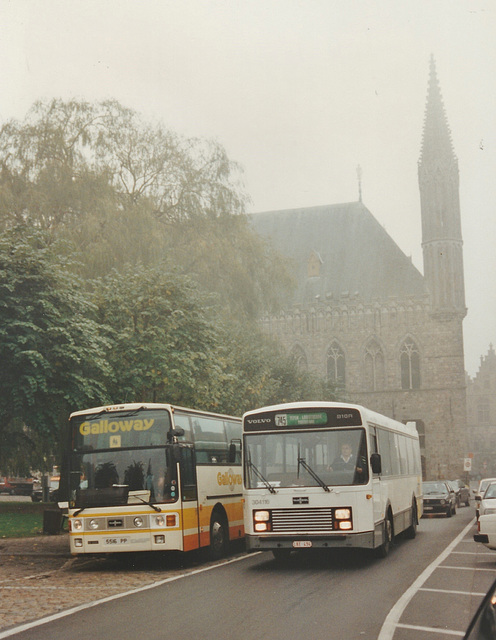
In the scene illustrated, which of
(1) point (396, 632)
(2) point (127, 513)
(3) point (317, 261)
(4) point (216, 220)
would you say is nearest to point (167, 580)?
(2) point (127, 513)

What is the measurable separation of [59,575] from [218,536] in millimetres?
3479

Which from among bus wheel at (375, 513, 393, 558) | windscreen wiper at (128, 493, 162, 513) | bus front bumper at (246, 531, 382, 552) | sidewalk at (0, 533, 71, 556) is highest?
windscreen wiper at (128, 493, 162, 513)

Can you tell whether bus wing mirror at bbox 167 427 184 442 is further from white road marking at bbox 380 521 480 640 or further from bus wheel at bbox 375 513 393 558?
white road marking at bbox 380 521 480 640

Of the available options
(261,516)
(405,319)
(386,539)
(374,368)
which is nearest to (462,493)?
(386,539)

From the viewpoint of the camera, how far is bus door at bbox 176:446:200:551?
14797 millimetres

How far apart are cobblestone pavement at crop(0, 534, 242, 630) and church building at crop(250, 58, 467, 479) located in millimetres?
48332

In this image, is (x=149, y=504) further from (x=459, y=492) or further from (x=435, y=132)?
(x=435, y=132)

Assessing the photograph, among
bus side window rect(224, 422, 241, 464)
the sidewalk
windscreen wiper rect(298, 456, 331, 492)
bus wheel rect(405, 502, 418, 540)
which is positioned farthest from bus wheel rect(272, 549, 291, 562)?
bus wheel rect(405, 502, 418, 540)

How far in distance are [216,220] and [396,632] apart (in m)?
28.2

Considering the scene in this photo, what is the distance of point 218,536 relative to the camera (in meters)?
16.8

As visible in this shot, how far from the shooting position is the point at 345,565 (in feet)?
47.1

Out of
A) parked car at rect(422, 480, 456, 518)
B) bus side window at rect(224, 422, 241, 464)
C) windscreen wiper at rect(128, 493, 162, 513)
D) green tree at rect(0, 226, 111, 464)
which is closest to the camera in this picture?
windscreen wiper at rect(128, 493, 162, 513)

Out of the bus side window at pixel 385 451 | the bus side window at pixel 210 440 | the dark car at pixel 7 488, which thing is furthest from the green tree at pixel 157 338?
the dark car at pixel 7 488

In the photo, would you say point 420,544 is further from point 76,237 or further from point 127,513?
point 76,237
